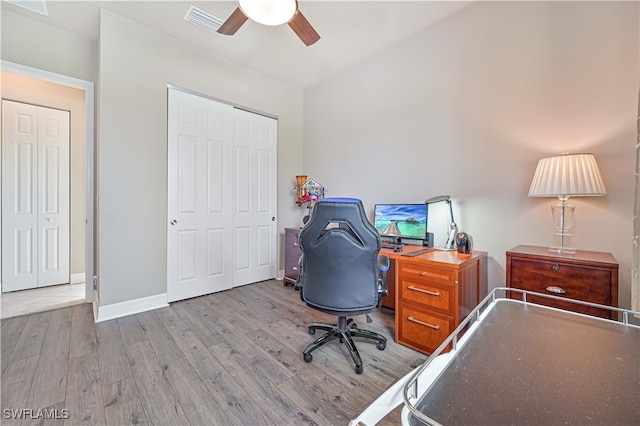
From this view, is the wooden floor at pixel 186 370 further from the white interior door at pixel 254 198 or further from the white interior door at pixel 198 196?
the white interior door at pixel 254 198

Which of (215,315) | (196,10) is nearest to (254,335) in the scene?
(215,315)

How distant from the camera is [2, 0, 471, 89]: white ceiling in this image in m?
2.40

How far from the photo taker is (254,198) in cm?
371

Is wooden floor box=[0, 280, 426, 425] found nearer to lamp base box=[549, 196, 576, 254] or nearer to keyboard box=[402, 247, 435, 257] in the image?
keyboard box=[402, 247, 435, 257]

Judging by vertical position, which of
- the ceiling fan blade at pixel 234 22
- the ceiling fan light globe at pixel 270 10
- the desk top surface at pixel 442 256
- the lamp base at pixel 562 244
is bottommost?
the desk top surface at pixel 442 256

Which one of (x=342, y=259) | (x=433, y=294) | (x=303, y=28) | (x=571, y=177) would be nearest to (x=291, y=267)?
(x=342, y=259)

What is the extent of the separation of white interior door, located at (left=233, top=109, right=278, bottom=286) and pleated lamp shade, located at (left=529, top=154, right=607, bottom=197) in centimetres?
312

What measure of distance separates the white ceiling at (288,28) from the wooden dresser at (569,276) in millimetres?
2351

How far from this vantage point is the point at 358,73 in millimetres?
3357

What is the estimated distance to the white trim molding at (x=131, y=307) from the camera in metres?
2.48

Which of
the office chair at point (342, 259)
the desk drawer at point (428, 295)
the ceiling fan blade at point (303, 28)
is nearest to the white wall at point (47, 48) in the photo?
the ceiling fan blade at point (303, 28)

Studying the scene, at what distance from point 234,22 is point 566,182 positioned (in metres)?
2.77

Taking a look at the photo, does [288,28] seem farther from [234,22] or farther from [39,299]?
[39,299]

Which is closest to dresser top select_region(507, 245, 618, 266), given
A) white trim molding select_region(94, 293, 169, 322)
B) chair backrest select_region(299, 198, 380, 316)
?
chair backrest select_region(299, 198, 380, 316)
